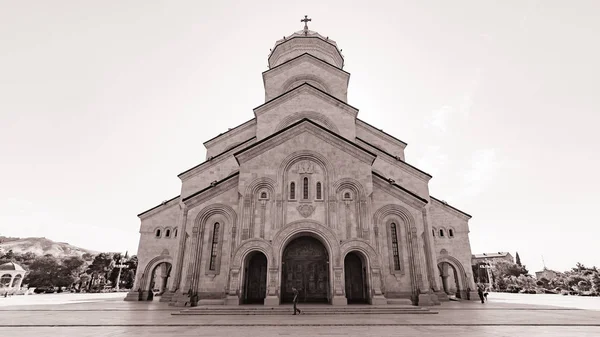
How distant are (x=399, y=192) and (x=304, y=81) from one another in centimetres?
1290

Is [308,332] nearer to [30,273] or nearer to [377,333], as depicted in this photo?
[377,333]

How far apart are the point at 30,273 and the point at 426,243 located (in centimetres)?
7761

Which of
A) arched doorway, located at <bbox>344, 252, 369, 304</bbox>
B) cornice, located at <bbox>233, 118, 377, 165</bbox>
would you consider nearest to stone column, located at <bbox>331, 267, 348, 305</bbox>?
arched doorway, located at <bbox>344, 252, 369, 304</bbox>

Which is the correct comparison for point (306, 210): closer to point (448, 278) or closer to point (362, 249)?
point (362, 249)

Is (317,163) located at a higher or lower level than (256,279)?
higher

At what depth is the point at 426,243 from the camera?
19719mm

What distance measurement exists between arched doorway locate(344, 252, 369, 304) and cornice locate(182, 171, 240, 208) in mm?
8587

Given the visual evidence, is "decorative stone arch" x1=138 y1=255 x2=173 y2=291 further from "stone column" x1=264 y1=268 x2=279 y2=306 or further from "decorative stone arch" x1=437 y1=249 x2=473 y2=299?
"decorative stone arch" x1=437 y1=249 x2=473 y2=299

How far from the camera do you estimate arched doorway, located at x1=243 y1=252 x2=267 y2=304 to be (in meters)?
17.6

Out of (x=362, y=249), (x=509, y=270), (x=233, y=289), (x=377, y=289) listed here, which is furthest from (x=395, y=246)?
(x=509, y=270)

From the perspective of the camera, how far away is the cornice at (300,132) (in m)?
18.0

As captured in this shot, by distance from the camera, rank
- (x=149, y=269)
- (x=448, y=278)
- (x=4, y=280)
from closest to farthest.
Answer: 1. (x=149, y=269)
2. (x=448, y=278)
3. (x=4, y=280)

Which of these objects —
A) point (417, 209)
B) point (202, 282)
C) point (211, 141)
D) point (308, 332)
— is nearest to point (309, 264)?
point (202, 282)

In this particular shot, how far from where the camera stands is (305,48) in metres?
27.9
